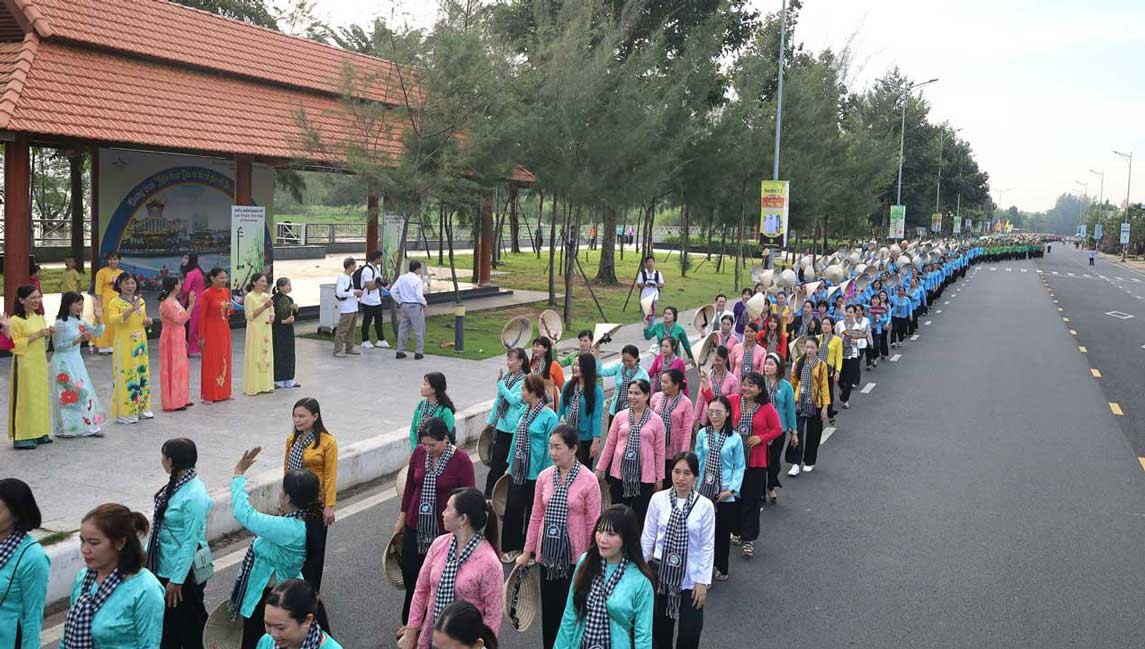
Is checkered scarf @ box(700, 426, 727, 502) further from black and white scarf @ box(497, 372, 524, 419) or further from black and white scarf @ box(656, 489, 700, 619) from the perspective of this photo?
black and white scarf @ box(497, 372, 524, 419)

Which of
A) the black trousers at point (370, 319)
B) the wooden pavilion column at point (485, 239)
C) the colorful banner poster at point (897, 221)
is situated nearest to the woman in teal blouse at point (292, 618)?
the black trousers at point (370, 319)

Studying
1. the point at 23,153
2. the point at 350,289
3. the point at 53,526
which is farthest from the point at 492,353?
the point at 53,526

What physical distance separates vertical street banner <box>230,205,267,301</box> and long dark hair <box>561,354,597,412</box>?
9381mm

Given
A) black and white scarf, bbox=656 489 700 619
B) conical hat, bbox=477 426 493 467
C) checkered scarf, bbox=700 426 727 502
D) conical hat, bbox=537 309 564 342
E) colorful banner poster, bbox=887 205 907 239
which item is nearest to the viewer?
black and white scarf, bbox=656 489 700 619

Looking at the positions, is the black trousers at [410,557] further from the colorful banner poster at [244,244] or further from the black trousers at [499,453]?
the colorful banner poster at [244,244]

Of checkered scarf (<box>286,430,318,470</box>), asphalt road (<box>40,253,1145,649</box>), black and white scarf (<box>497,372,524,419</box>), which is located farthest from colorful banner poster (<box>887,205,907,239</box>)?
checkered scarf (<box>286,430,318,470</box>)

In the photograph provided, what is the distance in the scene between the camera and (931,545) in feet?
27.9

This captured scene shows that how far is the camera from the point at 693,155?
30.0 m

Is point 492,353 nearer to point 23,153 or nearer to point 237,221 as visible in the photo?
point 237,221

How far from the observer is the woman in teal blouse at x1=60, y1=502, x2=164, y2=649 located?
4.25m

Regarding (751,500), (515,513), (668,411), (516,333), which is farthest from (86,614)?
(516,333)

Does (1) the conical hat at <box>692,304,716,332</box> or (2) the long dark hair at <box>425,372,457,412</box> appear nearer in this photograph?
(2) the long dark hair at <box>425,372,457,412</box>

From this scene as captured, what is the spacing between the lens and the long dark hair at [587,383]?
7.97 metres

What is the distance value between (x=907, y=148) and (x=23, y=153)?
65.0 meters
